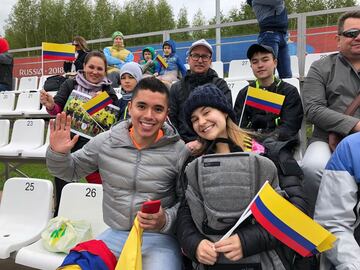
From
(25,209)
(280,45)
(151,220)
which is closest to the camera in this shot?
(151,220)

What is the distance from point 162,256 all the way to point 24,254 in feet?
3.21

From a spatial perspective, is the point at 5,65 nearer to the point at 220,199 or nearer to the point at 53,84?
the point at 53,84

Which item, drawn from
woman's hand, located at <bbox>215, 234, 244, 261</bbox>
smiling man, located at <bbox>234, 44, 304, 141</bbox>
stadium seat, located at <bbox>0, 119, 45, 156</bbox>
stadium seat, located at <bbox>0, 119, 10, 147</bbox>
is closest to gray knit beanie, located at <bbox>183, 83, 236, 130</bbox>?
woman's hand, located at <bbox>215, 234, 244, 261</bbox>

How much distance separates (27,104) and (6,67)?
164cm

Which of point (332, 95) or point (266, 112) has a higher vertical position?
point (332, 95)

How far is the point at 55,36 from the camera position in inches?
1017

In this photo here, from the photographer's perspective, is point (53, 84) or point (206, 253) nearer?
point (206, 253)

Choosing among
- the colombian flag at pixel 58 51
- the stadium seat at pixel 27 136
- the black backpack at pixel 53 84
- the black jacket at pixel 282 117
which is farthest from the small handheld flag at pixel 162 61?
the black jacket at pixel 282 117

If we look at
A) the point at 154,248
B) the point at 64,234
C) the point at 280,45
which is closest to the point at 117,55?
the point at 280,45

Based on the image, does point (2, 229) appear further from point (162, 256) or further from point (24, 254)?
point (162, 256)

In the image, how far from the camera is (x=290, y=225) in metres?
1.39

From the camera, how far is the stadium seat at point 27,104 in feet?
19.2

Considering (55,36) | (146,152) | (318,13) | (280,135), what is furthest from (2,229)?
(55,36)

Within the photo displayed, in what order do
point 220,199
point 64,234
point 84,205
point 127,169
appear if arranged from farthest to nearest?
1. point 84,205
2. point 64,234
3. point 127,169
4. point 220,199
